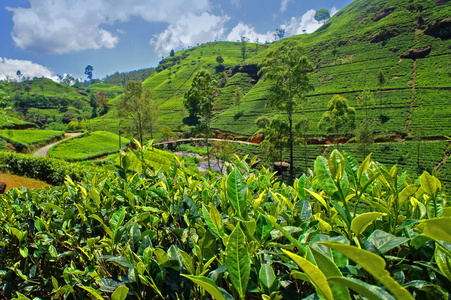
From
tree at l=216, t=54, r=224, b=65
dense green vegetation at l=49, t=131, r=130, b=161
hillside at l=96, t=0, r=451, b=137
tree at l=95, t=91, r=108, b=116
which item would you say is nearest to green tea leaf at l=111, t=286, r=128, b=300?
dense green vegetation at l=49, t=131, r=130, b=161

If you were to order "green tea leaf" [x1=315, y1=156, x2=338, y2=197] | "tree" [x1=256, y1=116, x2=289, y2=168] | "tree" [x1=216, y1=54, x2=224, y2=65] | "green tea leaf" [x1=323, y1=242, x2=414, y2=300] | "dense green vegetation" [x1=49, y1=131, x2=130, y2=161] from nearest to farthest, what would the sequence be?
1. "green tea leaf" [x1=323, y1=242, x2=414, y2=300]
2. "green tea leaf" [x1=315, y1=156, x2=338, y2=197]
3. "tree" [x1=256, y1=116, x2=289, y2=168]
4. "dense green vegetation" [x1=49, y1=131, x2=130, y2=161]
5. "tree" [x1=216, y1=54, x2=224, y2=65]

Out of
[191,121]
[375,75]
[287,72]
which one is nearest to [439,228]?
[287,72]

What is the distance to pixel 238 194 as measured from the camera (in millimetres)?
946

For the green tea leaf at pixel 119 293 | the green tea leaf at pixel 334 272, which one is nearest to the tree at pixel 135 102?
the green tea leaf at pixel 119 293

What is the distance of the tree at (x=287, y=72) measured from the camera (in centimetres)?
1825

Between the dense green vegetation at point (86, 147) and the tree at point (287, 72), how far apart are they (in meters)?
17.7

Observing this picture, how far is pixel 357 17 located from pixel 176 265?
82.5m

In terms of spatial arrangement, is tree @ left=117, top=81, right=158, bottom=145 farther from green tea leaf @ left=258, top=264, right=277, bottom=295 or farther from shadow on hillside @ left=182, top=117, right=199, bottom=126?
green tea leaf @ left=258, top=264, right=277, bottom=295

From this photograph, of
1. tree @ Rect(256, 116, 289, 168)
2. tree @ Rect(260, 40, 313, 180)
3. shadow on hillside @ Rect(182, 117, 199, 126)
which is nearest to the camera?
tree @ Rect(260, 40, 313, 180)

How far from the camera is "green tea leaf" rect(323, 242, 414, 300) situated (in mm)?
374

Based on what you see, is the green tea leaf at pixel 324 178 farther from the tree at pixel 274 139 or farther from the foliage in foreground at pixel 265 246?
the tree at pixel 274 139

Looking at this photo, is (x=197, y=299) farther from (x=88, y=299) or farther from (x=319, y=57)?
(x=319, y=57)

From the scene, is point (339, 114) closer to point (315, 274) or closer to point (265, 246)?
point (265, 246)

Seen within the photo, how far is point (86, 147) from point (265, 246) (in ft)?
91.7
